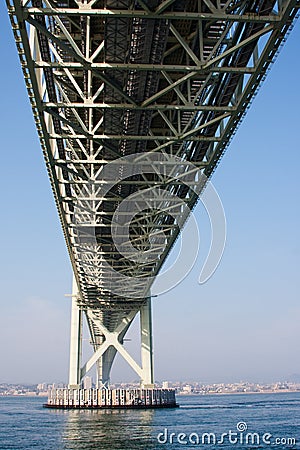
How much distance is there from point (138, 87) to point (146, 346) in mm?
50750

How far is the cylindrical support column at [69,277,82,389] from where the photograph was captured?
7056cm

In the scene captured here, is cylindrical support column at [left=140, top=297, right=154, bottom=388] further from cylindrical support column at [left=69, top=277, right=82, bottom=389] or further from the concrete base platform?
cylindrical support column at [left=69, top=277, right=82, bottom=389]

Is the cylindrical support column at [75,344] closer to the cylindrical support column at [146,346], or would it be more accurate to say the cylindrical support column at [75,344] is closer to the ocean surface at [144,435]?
the cylindrical support column at [146,346]

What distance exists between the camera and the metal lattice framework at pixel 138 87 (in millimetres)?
20359

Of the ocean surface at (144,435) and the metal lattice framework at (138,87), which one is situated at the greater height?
the metal lattice framework at (138,87)

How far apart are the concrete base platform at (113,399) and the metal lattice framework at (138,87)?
30.4 metres

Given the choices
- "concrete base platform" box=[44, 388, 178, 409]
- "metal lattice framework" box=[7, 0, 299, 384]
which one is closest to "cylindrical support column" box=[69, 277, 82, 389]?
"concrete base platform" box=[44, 388, 178, 409]

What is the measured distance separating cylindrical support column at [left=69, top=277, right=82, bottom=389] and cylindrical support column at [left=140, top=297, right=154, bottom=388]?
264 inches

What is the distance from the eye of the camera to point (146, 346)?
7250 centimetres

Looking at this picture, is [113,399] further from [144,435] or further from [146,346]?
[144,435]

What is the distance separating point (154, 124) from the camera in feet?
107

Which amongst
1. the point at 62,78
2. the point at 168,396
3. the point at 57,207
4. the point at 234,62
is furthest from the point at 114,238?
the point at 168,396

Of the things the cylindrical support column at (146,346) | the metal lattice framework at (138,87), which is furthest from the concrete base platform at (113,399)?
the metal lattice framework at (138,87)

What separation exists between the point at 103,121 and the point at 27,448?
732 inches
